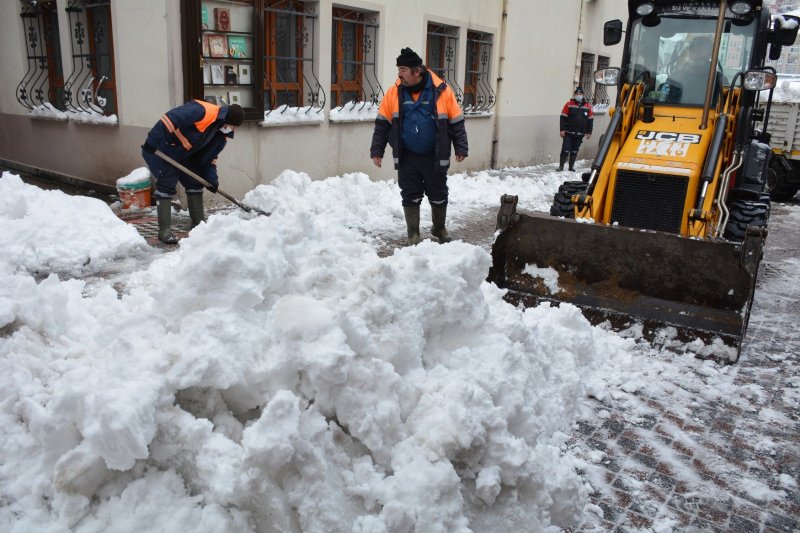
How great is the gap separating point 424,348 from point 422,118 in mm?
3922

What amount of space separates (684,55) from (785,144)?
8.00 metres

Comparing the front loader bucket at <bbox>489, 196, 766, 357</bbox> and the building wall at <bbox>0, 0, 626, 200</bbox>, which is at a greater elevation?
the building wall at <bbox>0, 0, 626, 200</bbox>

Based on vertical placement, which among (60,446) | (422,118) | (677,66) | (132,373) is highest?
(677,66)

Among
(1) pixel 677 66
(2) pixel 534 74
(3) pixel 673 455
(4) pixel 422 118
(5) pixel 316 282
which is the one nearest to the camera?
(5) pixel 316 282

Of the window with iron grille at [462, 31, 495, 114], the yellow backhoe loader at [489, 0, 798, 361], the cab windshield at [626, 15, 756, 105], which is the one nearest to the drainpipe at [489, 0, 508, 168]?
the window with iron grille at [462, 31, 495, 114]

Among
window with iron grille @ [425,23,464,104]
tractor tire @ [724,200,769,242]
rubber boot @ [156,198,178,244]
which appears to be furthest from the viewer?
window with iron grille @ [425,23,464,104]

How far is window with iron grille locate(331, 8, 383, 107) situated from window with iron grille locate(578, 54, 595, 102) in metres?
8.47

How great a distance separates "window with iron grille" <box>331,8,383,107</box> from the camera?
10.0 m

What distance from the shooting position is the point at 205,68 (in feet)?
26.8

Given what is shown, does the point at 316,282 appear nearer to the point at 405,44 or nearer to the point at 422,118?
the point at 422,118

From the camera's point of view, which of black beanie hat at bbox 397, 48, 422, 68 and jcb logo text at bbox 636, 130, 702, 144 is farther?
black beanie hat at bbox 397, 48, 422, 68

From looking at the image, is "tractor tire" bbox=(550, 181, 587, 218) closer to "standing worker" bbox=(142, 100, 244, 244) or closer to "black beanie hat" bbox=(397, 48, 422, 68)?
"black beanie hat" bbox=(397, 48, 422, 68)

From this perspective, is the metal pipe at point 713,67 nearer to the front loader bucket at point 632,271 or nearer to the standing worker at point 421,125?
the front loader bucket at point 632,271

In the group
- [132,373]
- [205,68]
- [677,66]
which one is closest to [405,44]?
[205,68]
